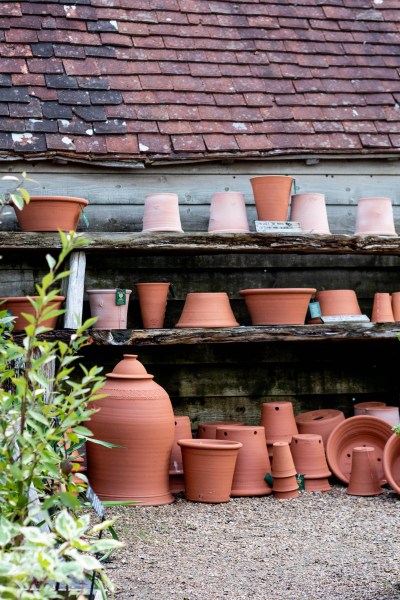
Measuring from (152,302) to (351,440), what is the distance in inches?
58.2

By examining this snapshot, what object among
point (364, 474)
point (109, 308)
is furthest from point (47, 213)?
point (364, 474)

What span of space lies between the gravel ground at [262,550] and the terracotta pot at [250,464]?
3.2 inches

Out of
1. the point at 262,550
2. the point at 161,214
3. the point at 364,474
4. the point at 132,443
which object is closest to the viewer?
the point at 262,550

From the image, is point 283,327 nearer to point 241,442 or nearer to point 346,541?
point 241,442

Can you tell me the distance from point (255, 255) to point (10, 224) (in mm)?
1587

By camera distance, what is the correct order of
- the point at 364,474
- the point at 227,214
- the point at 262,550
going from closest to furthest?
the point at 262,550 → the point at 364,474 → the point at 227,214

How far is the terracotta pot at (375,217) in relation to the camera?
5422mm

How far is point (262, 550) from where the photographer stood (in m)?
3.78

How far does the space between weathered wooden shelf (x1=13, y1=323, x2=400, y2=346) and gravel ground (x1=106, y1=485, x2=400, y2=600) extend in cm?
88

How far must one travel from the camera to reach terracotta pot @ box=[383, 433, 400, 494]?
491 centimetres

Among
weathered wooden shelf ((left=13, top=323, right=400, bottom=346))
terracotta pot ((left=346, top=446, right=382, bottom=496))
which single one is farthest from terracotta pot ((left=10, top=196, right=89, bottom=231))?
terracotta pot ((left=346, top=446, right=382, bottom=496))

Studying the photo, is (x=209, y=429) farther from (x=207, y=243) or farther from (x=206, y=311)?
(x=207, y=243)

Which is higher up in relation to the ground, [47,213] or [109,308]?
[47,213]

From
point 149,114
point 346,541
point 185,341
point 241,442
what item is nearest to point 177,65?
point 149,114
